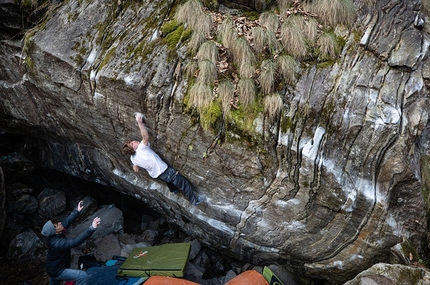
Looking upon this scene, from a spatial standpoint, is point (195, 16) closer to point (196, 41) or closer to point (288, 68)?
point (196, 41)

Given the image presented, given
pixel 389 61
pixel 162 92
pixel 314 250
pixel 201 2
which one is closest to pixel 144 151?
pixel 162 92

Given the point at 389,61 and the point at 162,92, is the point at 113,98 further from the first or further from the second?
the point at 389,61

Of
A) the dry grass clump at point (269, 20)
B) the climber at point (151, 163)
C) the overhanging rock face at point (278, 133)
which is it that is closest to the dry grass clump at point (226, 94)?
the overhanging rock face at point (278, 133)

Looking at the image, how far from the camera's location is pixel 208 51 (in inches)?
356

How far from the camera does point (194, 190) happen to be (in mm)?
10492

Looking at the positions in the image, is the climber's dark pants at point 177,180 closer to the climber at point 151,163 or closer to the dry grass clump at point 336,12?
the climber at point 151,163

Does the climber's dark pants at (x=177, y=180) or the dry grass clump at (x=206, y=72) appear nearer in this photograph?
the dry grass clump at (x=206, y=72)

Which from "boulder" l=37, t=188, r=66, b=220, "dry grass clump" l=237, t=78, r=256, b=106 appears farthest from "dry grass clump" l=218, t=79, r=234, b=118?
"boulder" l=37, t=188, r=66, b=220

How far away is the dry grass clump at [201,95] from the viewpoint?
881cm

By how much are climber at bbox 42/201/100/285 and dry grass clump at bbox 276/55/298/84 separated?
5844mm

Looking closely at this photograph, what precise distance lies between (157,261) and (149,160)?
3.39 m

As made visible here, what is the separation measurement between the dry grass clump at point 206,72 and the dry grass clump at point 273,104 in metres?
1.43

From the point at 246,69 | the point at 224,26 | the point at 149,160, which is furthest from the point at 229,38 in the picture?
the point at 149,160

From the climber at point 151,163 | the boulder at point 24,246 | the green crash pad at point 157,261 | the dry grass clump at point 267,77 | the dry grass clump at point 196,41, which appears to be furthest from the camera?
the boulder at point 24,246
